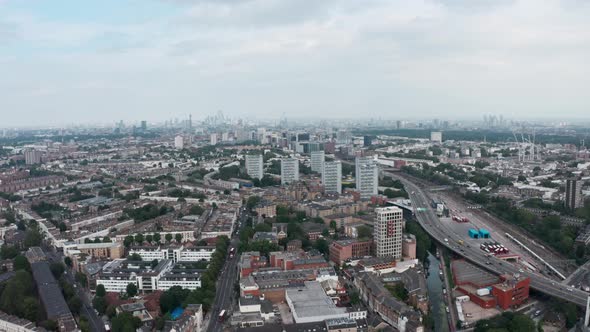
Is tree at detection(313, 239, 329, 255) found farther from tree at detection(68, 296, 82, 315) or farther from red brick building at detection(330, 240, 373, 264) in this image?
tree at detection(68, 296, 82, 315)

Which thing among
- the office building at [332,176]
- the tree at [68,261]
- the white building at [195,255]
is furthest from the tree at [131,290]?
the office building at [332,176]

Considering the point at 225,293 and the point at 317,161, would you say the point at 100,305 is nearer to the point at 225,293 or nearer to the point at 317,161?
the point at 225,293

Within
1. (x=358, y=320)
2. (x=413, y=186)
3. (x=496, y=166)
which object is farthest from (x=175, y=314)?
(x=496, y=166)

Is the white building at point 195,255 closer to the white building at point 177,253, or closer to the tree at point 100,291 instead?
the white building at point 177,253

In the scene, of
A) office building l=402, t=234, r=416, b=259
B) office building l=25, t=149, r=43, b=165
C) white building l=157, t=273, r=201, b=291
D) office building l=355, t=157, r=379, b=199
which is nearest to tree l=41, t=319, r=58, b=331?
white building l=157, t=273, r=201, b=291

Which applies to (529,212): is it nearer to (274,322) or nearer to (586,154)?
(274,322)
